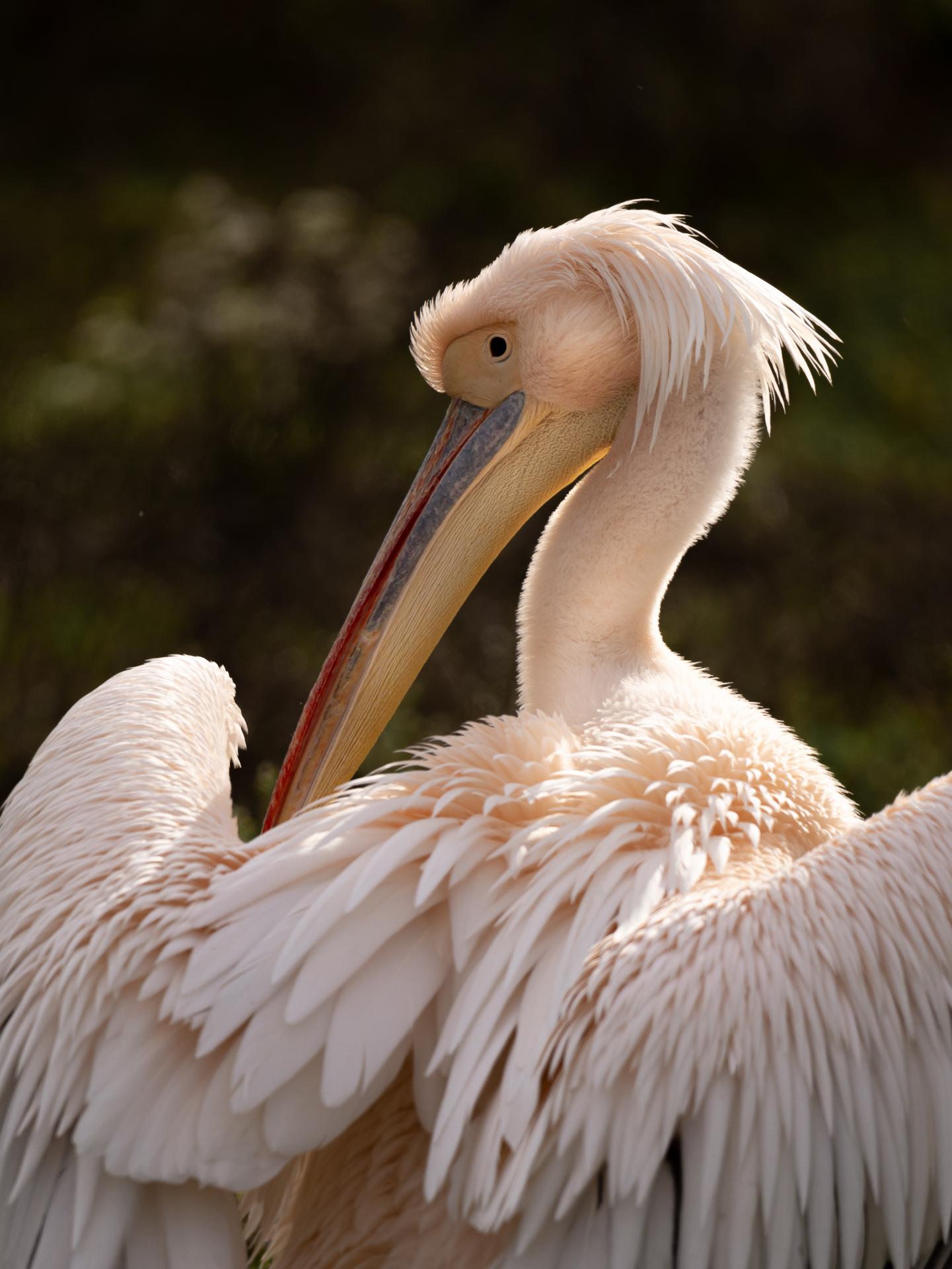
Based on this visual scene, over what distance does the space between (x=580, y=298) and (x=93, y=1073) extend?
4.14 feet

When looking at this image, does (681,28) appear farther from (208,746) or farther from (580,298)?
(208,746)

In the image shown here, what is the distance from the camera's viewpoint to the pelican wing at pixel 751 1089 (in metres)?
1.47

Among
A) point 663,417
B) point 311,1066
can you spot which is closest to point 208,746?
point 311,1066

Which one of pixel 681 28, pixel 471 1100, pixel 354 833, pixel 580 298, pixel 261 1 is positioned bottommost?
pixel 471 1100

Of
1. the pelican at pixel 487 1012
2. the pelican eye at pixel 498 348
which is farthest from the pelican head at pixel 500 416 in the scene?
the pelican at pixel 487 1012

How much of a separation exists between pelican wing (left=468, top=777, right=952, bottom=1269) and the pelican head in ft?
2.91

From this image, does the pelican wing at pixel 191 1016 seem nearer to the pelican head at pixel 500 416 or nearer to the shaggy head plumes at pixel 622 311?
the pelican head at pixel 500 416

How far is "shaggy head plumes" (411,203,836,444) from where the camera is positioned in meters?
2.16

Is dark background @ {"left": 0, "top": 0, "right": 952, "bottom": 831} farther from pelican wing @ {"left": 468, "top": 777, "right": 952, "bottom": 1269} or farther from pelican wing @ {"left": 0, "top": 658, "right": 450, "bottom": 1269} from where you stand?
pelican wing @ {"left": 468, "top": 777, "right": 952, "bottom": 1269}

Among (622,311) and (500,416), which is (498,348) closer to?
(500,416)

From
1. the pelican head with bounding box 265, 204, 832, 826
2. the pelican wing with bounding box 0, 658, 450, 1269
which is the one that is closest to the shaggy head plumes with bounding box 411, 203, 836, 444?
the pelican head with bounding box 265, 204, 832, 826

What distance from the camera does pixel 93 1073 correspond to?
1580mm

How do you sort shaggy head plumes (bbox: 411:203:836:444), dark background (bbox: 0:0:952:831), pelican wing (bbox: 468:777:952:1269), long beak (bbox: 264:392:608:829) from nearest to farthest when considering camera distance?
pelican wing (bbox: 468:777:952:1269), shaggy head plumes (bbox: 411:203:836:444), long beak (bbox: 264:392:608:829), dark background (bbox: 0:0:952:831)

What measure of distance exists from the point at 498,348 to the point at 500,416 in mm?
102
